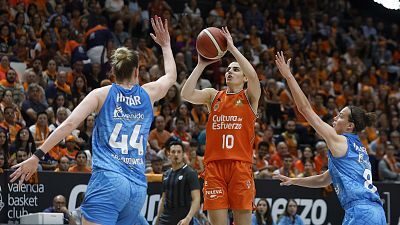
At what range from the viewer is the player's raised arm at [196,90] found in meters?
8.63

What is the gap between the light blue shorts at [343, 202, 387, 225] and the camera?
7453 millimetres

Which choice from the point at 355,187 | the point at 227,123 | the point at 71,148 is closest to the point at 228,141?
the point at 227,123

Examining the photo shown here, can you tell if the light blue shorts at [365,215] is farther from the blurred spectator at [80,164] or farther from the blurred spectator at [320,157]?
the blurred spectator at [320,157]

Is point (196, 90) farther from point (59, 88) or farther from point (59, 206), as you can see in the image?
point (59, 88)

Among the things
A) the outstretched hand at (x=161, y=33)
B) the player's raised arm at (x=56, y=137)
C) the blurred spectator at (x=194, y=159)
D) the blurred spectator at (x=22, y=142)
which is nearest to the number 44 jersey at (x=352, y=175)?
the outstretched hand at (x=161, y=33)

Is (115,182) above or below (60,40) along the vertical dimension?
below

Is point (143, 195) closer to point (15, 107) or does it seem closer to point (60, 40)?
point (15, 107)

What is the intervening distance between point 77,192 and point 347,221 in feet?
19.5

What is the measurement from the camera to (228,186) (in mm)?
8656

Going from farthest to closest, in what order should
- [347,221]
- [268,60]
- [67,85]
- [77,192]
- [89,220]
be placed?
[268,60] < [67,85] < [77,192] < [347,221] < [89,220]

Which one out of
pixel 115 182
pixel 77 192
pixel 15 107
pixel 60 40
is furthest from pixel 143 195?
pixel 60 40

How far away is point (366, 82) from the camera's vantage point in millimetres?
21406

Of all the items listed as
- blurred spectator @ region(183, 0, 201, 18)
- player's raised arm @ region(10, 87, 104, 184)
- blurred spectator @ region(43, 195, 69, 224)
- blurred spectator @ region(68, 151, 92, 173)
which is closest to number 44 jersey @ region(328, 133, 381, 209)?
player's raised arm @ region(10, 87, 104, 184)

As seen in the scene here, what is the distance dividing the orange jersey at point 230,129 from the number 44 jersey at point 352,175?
4.01ft
